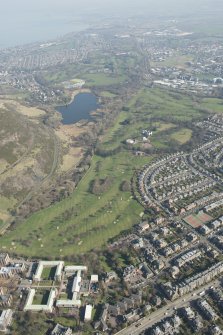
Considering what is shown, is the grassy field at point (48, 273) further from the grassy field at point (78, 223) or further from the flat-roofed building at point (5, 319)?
the flat-roofed building at point (5, 319)

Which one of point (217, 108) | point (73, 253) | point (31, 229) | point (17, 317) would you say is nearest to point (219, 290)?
point (73, 253)

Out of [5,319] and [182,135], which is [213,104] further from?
[5,319]

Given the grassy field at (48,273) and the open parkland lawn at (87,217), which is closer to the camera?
the grassy field at (48,273)

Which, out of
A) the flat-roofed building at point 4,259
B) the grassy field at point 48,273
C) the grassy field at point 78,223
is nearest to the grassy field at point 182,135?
the grassy field at point 78,223

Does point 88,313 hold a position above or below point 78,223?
below

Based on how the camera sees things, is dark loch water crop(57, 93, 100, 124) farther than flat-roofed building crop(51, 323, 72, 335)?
Yes

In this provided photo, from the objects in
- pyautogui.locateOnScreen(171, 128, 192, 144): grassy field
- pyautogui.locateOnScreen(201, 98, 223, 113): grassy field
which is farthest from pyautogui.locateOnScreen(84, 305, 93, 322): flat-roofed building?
pyautogui.locateOnScreen(201, 98, 223, 113): grassy field

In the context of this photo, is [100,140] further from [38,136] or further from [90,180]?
[90,180]

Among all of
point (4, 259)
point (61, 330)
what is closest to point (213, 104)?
point (4, 259)

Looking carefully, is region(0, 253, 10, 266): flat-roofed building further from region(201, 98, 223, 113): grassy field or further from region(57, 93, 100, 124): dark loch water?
region(201, 98, 223, 113): grassy field
